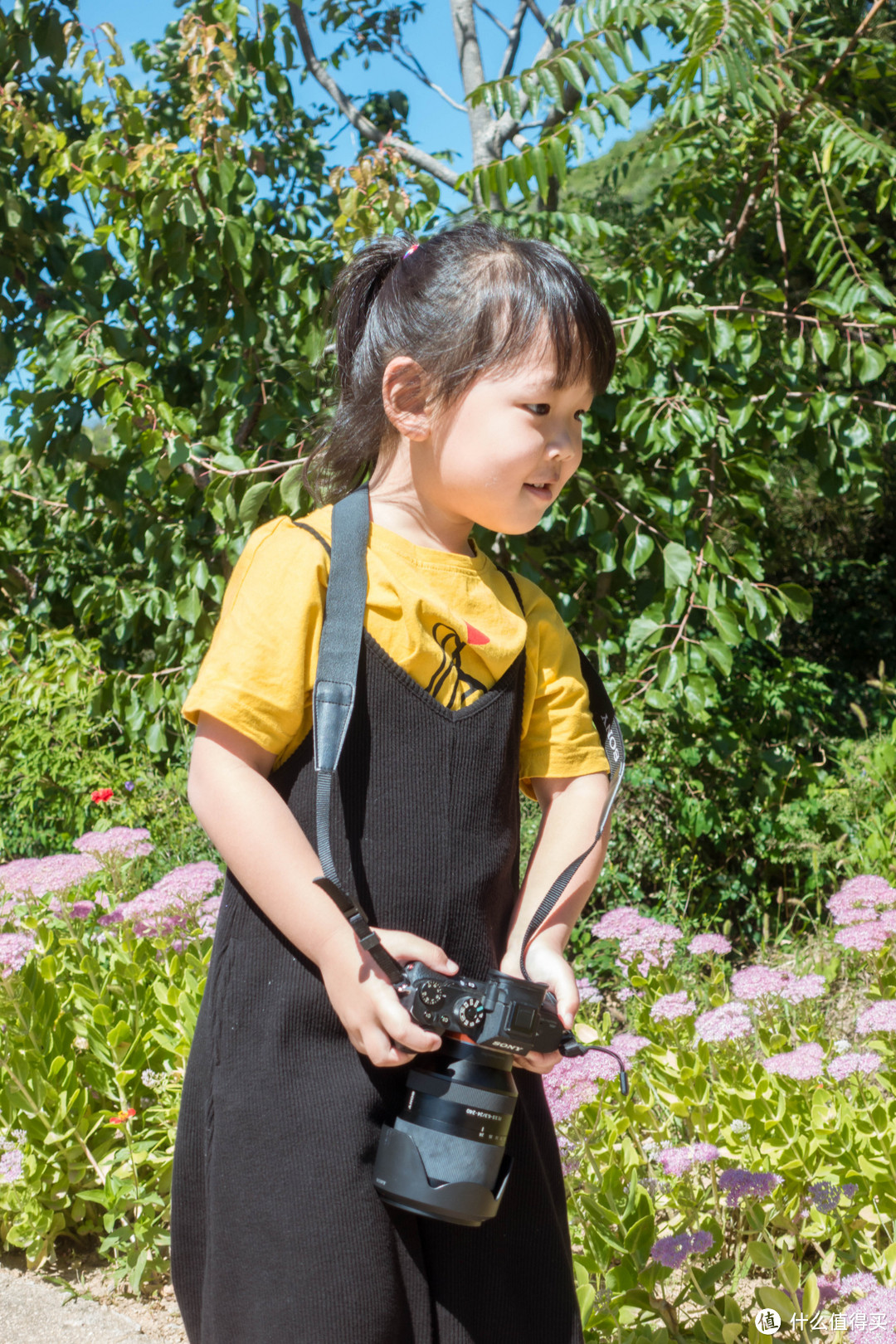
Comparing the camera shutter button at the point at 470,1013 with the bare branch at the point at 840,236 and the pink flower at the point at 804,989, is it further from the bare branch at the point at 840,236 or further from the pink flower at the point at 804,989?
the bare branch at the point at 840,236

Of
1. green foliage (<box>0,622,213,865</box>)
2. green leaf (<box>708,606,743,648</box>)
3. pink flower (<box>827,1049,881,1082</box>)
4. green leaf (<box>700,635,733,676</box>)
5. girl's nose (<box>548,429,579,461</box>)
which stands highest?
girl's nose (<box>548,429,579,461</box>)

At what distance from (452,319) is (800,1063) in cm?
125

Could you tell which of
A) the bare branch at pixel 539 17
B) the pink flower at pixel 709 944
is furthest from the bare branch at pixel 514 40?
the pink flower at pixel 709 944

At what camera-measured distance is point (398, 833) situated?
1.15 meters

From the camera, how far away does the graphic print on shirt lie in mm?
1209

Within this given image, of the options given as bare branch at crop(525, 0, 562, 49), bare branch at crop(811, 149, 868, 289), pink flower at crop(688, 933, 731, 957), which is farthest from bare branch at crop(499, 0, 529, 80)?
pink flower at crop(688, 933, 731, 957)

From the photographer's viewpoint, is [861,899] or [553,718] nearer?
[553,718]

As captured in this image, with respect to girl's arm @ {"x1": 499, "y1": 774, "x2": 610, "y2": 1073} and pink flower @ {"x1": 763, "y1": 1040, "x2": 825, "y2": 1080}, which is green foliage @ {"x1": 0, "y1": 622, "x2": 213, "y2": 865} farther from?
girl's arm @ {"x1": 499, "y1": 774, "x2": 610, "y2": 1073}

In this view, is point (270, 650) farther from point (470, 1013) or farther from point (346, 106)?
point (346, 106)

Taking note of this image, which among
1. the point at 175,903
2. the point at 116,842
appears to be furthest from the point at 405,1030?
the point at 116,842

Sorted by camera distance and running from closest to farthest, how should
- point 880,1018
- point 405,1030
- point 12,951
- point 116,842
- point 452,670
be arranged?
point 405,1030, point 452,670, point 880,1018, point 12,951, point 116,842

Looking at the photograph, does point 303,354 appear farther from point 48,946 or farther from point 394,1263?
point 394,1263

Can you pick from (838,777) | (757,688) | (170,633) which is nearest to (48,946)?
(170,633)

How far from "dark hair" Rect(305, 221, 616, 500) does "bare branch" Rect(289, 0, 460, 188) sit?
11.6 ft
